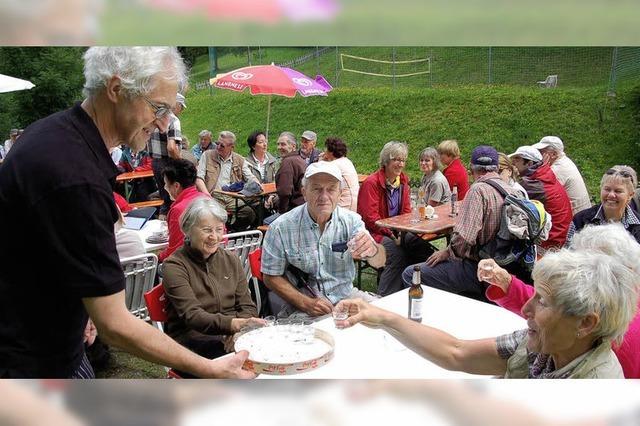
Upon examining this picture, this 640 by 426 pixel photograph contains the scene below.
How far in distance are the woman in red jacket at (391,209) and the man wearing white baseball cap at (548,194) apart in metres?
1.15

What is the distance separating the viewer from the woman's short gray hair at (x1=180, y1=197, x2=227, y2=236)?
9.98ft

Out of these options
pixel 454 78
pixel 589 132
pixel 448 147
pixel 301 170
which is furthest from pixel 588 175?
pixel 301 170

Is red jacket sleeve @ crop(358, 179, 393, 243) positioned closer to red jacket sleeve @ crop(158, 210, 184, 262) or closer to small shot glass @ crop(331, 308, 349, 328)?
red jacket sleeve @ crop(158, 210, 184, 262)

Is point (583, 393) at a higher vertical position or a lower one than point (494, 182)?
higher

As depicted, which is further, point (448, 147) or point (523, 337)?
point (448, 147)

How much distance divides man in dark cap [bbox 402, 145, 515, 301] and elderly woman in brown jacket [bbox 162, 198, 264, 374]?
5.52ft

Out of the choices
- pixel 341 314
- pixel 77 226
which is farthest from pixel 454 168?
pixel 77 226

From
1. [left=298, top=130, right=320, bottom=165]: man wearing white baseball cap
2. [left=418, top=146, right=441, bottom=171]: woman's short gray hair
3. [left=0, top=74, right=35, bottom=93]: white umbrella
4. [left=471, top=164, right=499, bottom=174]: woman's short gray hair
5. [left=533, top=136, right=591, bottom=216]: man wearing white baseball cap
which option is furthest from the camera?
[left=298, top=130, right=320, bottom=165]: man wearing white baseball cap

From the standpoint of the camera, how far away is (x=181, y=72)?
1229mm

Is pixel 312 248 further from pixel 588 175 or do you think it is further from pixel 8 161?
pixel 588 175

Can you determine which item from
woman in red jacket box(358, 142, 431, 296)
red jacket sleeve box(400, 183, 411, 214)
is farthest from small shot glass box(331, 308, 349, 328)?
red jacket sleeve box(400, 183, 411, 214)

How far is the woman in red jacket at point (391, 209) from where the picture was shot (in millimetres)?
5137
